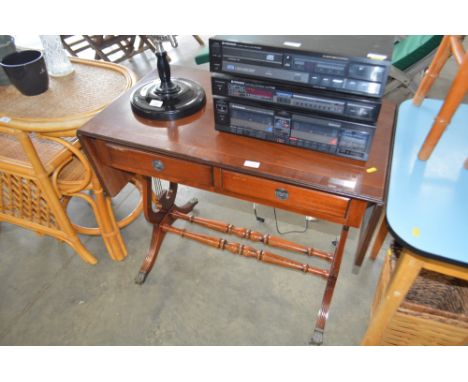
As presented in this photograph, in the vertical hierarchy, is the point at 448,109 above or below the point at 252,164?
above

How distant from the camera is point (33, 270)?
5.57ft

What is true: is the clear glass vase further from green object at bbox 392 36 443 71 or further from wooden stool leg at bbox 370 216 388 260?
green object at bbox 392 36 443 71

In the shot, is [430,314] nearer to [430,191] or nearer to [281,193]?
[430,191]

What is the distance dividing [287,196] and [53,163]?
95 centimetres

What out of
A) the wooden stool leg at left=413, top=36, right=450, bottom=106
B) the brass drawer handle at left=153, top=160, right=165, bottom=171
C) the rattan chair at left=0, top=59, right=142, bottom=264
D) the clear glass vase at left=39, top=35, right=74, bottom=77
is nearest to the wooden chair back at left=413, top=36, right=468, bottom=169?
the wooden stool leg at left=413, top=36, right=450, bottom=106

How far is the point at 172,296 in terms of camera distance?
1571 mm

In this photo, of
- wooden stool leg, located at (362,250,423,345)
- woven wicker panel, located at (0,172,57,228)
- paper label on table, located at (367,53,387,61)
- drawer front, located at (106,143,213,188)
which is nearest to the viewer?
paper label on table, located at (367,53,387,61)

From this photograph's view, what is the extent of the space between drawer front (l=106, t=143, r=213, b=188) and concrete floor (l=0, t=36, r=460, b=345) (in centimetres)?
71

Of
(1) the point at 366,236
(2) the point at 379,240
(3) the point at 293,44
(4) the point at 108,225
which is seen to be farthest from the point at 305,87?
(4) the point at 108,225

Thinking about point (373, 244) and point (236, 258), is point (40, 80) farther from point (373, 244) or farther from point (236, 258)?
point (373, 244)

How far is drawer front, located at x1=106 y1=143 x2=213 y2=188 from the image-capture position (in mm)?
1035

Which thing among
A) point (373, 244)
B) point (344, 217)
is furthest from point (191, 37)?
point (344, 217)

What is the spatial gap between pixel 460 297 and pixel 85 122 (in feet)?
4.60

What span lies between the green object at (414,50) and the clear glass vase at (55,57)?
2.02 meters
